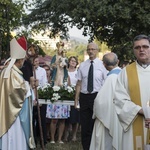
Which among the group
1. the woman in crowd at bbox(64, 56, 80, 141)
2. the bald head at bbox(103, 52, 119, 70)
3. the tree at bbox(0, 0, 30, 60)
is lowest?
the woman in crowd at bbox(64, 56, 80, 141)

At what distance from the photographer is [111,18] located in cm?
1920

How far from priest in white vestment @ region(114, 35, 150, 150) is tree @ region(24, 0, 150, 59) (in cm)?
1266

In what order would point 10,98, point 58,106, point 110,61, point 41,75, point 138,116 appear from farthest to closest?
point 58,106 → point 41,75 → point 110,61 → point 10,98 → point 138,116

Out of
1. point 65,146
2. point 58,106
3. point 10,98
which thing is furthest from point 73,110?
point 10,98

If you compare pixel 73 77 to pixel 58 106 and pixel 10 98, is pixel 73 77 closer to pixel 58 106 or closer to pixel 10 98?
pixel 58 106

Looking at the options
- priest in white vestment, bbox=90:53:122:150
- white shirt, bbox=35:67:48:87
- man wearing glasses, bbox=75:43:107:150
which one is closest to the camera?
priest in white vestment, bbox=90:53:122:150

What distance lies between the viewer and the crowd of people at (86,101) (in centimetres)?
527

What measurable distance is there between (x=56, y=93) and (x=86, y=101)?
4.71 feet

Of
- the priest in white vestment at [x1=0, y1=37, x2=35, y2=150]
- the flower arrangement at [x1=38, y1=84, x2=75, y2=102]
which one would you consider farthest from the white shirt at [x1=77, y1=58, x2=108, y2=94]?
the priest in white vestment at [x1=0, y1=37, x2=35, y2=150]

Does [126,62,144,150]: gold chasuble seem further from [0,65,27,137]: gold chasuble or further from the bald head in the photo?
[0,65,27,137]: gold chasuble

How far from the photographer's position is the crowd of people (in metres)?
5.27

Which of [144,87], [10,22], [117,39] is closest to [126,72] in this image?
[144,87]

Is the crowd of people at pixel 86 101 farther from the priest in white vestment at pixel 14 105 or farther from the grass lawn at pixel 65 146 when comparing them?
the grass lawn at pixel 65 146

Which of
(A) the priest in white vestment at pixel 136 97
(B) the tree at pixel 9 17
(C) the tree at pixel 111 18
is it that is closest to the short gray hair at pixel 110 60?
(A) the priest in white vestment at pixel 136 97
